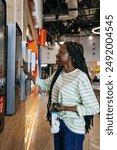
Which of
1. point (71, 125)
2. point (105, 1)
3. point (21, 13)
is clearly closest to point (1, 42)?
point (71, 125)

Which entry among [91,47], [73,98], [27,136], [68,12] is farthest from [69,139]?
[91,47]

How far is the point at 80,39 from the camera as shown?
20.0 m

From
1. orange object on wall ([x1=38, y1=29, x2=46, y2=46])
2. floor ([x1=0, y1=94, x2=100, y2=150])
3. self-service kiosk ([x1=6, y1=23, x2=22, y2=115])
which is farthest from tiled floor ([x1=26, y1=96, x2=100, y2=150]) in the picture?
orange object on wall ([x1=38, y1=29, x2=46, y2=46])

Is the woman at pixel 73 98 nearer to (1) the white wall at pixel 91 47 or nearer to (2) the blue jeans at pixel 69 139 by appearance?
(2) the blue jeans at pixel 69 139

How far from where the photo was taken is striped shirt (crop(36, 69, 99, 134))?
179cm

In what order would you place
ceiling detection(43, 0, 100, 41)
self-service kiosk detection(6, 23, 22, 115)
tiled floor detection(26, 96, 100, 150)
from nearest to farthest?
self-service kiosk detection(6, 23, 22, 115)
tiled floor detection(26, 96, 100, 150)
ceiling detection(43, 0, 100, 41)

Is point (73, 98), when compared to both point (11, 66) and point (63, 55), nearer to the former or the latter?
point (63, 55)

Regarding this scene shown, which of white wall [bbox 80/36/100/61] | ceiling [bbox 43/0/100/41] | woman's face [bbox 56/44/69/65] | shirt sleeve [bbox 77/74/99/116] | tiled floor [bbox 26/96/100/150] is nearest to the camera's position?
shirt sleeve [bbox 77/74/99/116]

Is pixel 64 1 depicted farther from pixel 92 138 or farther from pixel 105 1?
pixel 105 1

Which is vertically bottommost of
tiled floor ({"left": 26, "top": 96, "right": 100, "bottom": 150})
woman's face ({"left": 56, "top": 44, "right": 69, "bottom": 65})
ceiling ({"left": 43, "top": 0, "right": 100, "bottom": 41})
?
tiled floor ({"left": 26, "top": 96, "right": 100, "bottom": 150})

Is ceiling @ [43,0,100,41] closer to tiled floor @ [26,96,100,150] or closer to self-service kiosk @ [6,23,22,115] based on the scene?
tiled floor @ [26,96,100,150]

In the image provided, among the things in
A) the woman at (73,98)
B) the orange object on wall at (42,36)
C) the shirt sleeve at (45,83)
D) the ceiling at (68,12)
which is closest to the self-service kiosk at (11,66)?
the shirt sleeve at (45,83)

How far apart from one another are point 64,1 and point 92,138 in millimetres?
7922

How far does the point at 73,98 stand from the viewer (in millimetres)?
1836
